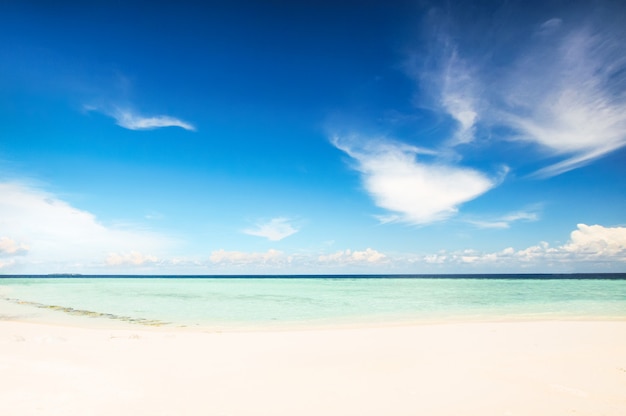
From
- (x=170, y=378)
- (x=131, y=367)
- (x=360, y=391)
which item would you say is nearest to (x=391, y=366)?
(x=360, y=391)

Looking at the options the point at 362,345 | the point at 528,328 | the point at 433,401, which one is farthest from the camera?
the point at 528,328

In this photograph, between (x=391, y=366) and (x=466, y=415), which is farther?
(x=391, y=366)

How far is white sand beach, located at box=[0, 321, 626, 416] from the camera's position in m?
6.08

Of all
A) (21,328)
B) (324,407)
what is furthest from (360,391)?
(21,328)

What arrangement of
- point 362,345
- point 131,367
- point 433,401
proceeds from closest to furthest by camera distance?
1. point 433,401
2. point 131,367
3. point 362,345

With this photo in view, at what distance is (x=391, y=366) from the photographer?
343 inches

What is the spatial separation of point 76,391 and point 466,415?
23.6ft

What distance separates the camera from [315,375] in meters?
7.96

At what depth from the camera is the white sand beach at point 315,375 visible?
19.9ft

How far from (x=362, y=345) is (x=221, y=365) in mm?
4680

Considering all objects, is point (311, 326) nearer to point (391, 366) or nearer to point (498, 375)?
point (391, 366)

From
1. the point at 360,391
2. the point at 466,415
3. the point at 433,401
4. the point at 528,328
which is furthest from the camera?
the point at 528,328

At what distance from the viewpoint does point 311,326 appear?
56.0 feet

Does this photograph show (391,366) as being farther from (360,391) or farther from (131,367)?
(131,367)
